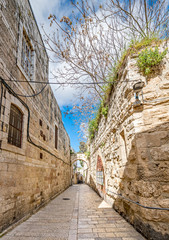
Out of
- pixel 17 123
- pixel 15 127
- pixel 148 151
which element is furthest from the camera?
pixel 17 123

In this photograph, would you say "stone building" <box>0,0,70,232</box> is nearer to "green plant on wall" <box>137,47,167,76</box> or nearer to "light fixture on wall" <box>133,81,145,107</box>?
"light fixture on wall" <box>133,81,145,107</box>

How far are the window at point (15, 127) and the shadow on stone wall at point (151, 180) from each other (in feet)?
8.92

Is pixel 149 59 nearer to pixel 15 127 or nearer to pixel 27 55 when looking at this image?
pixel 15 127

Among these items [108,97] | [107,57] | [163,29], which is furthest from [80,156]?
[163,29]

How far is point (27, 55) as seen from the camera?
5258mm

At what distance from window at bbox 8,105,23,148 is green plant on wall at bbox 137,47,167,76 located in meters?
3.09

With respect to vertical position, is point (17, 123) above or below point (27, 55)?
below

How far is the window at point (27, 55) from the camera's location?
4879mm

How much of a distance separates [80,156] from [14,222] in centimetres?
1612

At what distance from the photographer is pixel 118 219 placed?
3717 millimetres

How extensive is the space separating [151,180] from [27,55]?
16.9 feet

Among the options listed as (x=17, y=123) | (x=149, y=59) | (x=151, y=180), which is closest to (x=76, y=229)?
(x=151, y=180)

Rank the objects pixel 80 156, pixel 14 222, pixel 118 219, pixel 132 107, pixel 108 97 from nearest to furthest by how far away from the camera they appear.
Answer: pixel 132 107, pixel 14 222, pixel 118 219, pixel 108 97, pixel 80 156

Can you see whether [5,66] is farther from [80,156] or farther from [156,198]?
[80,156]
